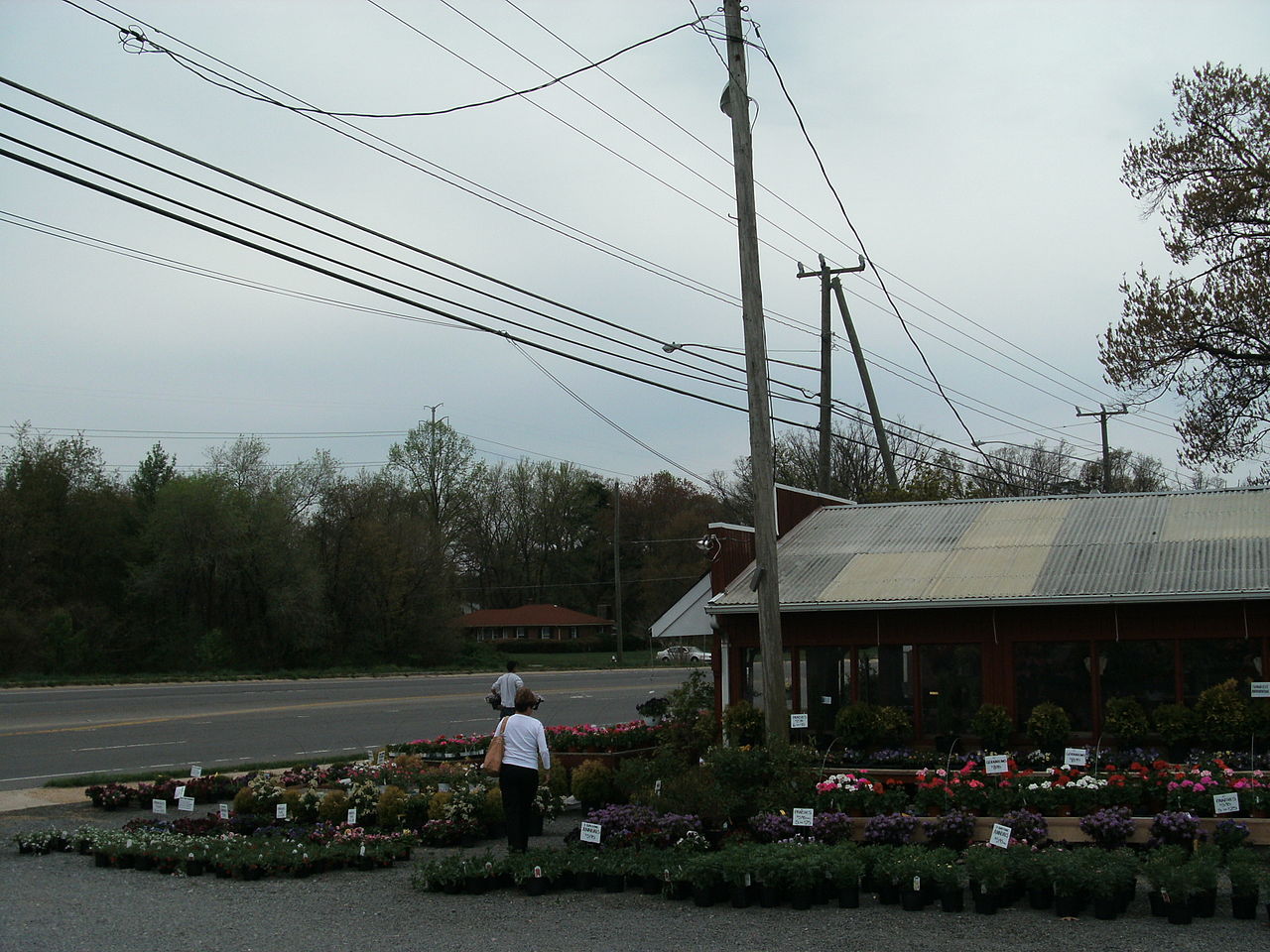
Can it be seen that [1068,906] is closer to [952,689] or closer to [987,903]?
[987,903]

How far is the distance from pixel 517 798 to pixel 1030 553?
31.7 feet

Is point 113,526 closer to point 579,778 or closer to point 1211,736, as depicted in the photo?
point 579,778

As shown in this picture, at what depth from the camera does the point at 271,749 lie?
74.6 ft

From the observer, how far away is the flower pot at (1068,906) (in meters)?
8.67

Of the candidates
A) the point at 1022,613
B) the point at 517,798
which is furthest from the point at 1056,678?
the point at 517,798

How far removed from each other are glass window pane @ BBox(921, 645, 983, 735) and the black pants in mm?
7345

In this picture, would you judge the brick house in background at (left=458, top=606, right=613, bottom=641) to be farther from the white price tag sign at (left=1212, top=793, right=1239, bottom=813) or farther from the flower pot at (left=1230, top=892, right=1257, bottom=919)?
the flower pot at (left=1230, top=892, right=1257, bottom=919)

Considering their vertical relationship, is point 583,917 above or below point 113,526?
below

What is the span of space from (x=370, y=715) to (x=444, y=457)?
2035 inches

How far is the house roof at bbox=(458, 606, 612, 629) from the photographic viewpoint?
85000 millimetres

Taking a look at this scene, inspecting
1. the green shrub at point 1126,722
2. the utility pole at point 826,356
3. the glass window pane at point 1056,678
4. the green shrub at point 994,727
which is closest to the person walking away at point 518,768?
the green shrub at point 994,727

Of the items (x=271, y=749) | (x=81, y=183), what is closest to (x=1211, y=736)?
(x=81, y=183)

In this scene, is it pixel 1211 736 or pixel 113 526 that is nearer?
pixel 1211 736

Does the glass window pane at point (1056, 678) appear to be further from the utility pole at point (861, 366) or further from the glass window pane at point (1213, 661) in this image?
the utility pole at point (861, 366)
